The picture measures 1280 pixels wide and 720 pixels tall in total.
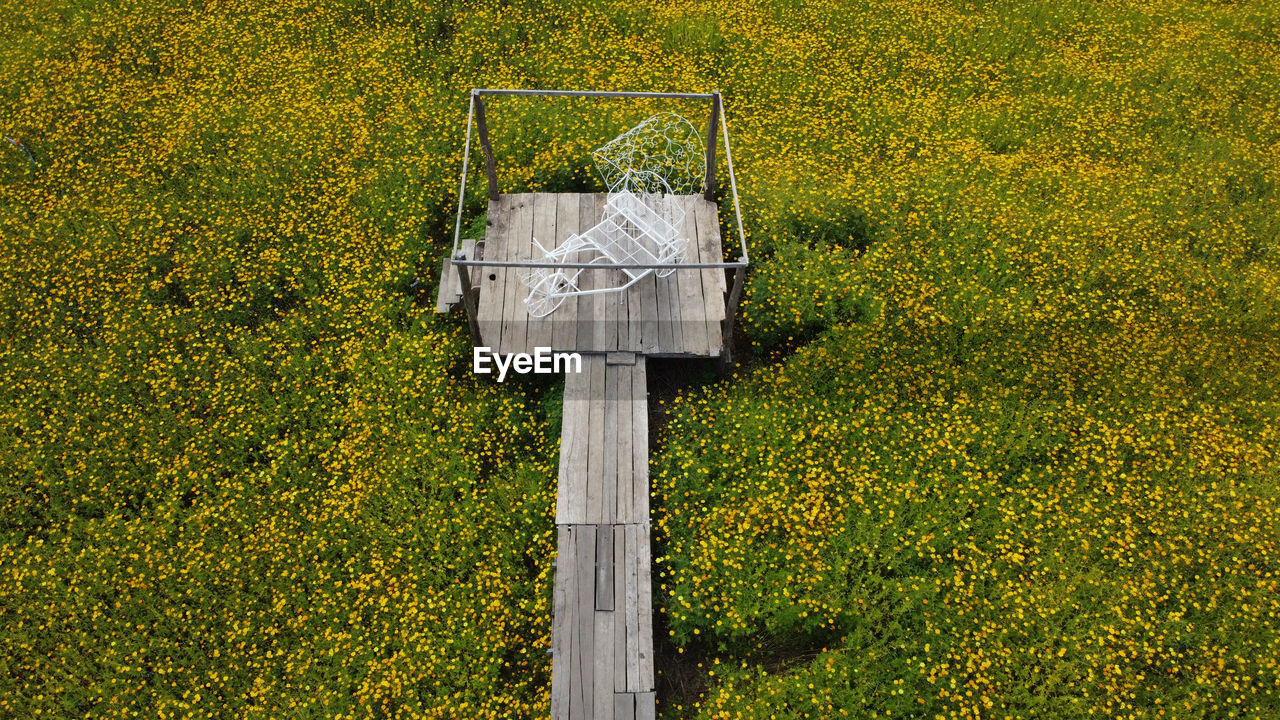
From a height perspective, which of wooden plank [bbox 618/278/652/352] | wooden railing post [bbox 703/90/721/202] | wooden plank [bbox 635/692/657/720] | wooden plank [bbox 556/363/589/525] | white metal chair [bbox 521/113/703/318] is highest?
wooden railing post [bbox 703/90/721/202]

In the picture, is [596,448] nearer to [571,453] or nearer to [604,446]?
[604,446]

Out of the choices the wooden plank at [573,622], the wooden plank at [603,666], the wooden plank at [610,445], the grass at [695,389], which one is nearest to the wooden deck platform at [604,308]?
the wooden plank at [610,445]

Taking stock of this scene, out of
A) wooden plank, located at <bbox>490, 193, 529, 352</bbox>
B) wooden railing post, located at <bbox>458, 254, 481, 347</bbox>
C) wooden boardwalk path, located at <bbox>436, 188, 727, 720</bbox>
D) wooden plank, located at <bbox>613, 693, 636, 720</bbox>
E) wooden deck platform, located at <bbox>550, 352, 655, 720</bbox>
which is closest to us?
wooden plank, located at <bbox>613, 693, 636, 720</bbox>

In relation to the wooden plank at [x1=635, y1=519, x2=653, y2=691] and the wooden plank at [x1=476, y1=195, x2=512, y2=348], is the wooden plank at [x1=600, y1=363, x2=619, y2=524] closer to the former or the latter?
the wooden plank at [x1=635, y1=519, x2=653, y2=691]

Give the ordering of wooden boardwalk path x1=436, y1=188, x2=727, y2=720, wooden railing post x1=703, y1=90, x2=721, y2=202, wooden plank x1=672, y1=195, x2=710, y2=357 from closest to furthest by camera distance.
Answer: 1. wooden boardwalk path x1=436, y1=188, x2=727, y2=720
2. wooden plank x1=672, y1=195, x2=710, y2=357
3. wooden railing post x1=703, y1=90, x2=721, y2=202

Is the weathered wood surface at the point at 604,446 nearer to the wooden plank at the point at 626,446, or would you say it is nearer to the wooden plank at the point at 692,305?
the wooden plank at the point at 626,446

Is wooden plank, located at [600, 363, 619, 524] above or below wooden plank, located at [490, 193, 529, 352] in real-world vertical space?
below

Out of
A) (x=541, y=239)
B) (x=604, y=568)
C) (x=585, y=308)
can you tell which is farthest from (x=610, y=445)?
(x=541, y=239)

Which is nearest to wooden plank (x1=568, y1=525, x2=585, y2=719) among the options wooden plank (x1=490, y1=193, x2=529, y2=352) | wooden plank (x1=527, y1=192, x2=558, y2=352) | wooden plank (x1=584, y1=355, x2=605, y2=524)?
wooden plank (x1=584, y1=355, x2=605, y2=524)
